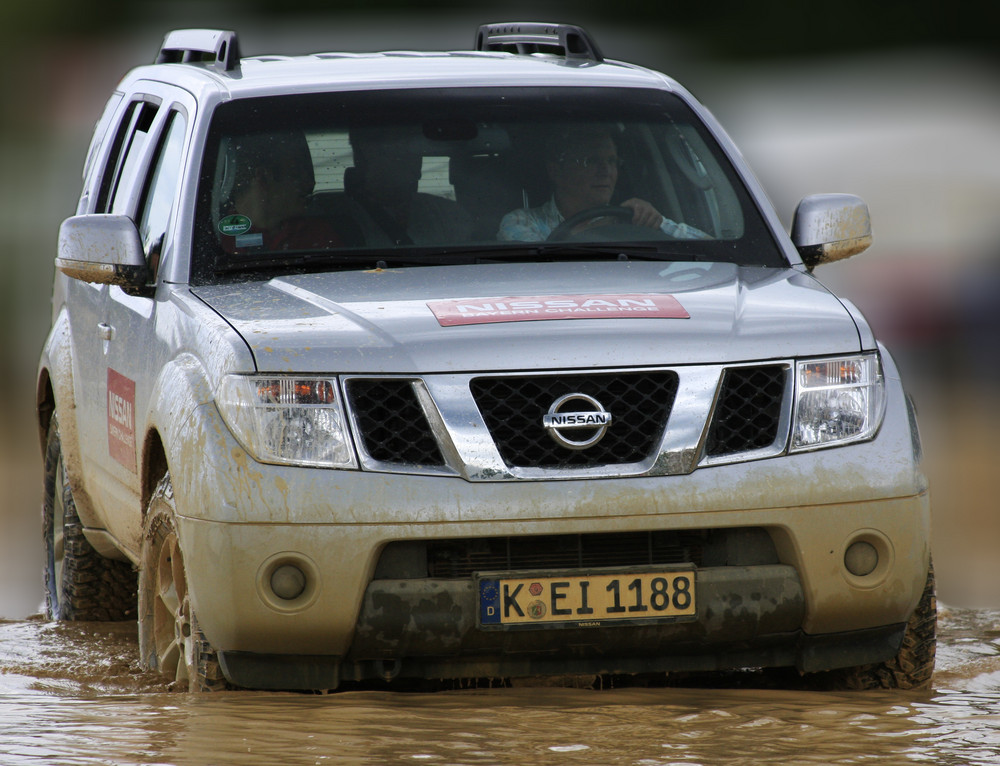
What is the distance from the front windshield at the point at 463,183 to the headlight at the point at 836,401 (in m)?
0.89

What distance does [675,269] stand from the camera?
525 centimetres

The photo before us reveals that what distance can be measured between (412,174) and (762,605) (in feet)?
6.08

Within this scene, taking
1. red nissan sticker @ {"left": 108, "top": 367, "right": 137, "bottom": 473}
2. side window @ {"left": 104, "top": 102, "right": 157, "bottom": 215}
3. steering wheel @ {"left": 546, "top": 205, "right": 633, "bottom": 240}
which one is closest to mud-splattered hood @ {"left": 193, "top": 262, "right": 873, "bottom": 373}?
steering wheel @ {"left": 546, "top": 205, "right": 633, "bottom": 240}

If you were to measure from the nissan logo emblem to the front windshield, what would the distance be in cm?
98

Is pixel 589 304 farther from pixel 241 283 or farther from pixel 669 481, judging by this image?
pixel 241 283

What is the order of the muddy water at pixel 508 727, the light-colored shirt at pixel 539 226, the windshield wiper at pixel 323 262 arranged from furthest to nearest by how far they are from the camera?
the light-colored shirt at pixel 539 226, the windshield wiper at pixel 323 262, the muddy water at pixel 508 727

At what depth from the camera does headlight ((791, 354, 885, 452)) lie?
15.0 ft

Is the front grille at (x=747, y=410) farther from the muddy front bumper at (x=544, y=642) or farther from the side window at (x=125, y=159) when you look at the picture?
the side window at (x=125, y=159)

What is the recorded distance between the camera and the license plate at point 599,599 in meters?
4.43

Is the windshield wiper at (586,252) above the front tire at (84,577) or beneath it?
above

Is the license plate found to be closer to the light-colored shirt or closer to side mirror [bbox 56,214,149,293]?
the light-colored shirt

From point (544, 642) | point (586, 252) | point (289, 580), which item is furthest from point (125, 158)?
point (544, 642)

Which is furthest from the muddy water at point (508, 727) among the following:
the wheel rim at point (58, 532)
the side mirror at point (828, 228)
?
the wheel rim at point (58, 532)

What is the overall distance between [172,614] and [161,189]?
151 centimetres
